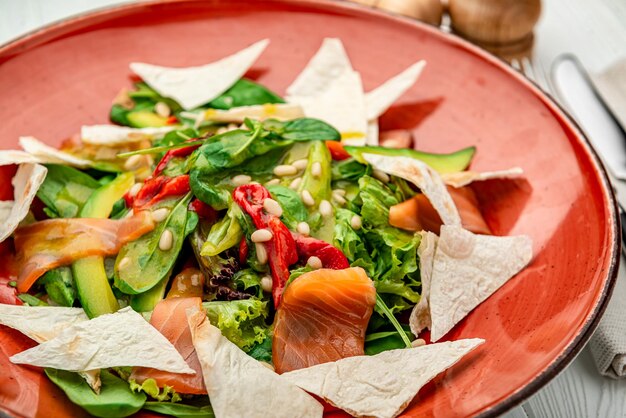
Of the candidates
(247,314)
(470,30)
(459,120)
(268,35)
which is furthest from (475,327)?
(470,30)

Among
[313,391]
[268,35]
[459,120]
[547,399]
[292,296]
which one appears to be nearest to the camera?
[313,391]

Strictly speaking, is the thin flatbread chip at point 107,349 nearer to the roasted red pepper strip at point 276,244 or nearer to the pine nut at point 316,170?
the roasted red pepper strip at point 276,244

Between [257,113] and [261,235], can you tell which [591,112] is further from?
[261,235]

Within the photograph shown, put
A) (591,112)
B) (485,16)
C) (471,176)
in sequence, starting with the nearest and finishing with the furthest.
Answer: (471,176) < (591,112) < (485,16)

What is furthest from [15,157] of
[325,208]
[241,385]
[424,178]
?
[424,178]

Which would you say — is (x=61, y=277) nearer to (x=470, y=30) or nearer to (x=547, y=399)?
(x=547, y=399)

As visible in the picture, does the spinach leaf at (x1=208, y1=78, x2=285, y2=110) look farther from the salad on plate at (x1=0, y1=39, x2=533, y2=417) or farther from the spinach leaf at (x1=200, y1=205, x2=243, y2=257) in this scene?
the spinach leaf at (x1=200, y1=205, x2=243, y2=257)

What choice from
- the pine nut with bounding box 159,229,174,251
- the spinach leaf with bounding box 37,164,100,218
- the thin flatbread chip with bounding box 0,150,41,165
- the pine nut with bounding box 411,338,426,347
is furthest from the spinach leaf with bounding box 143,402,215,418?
the thin flatbread chip with bounding box 0,150,41,165
